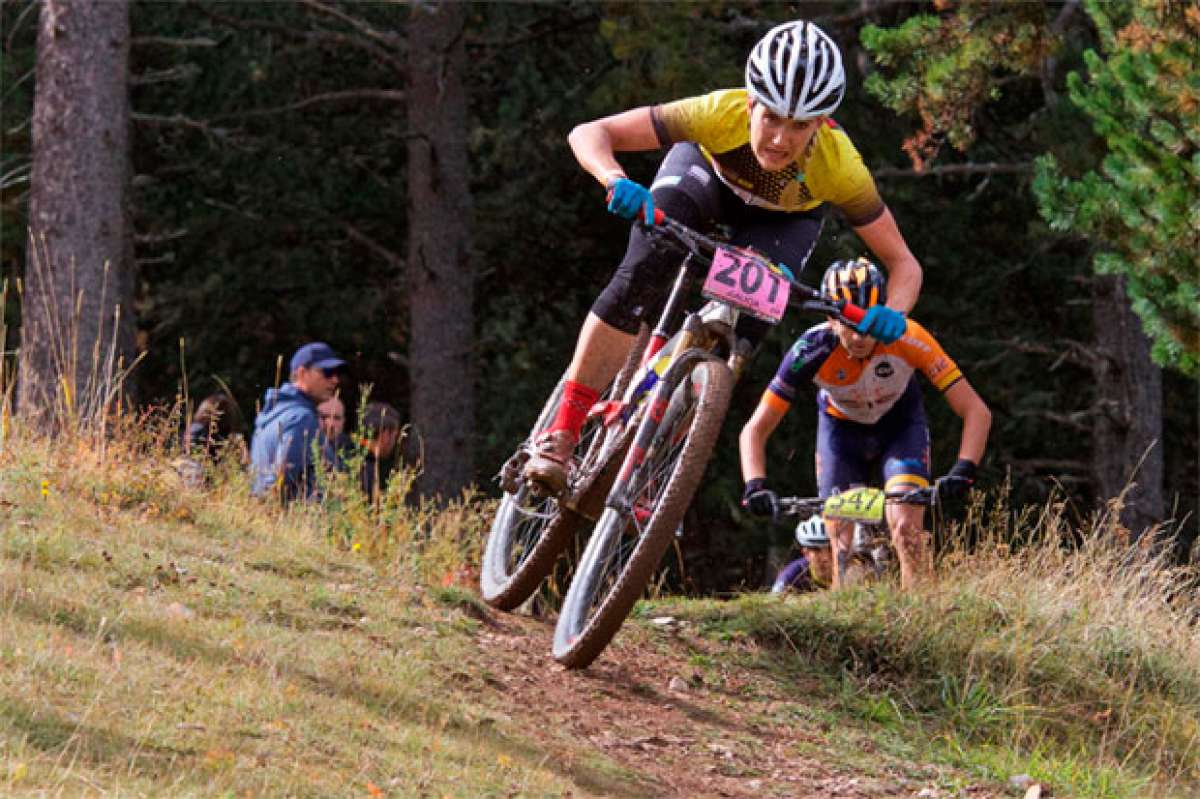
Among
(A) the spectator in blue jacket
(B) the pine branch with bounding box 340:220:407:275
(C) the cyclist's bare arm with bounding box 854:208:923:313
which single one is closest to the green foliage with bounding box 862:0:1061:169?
(A) the spectator in blue jacket

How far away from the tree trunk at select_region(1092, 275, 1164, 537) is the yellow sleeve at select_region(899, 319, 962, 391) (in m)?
8.98

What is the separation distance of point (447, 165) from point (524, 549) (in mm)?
10798

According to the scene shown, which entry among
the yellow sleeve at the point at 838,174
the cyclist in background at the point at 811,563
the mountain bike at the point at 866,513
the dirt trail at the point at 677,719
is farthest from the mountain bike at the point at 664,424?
the cyclist in background at the point at 811,563

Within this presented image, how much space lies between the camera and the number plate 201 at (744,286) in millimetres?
6270

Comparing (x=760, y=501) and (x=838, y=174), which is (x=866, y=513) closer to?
(x=760, y=501)

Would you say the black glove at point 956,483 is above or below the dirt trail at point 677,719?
above

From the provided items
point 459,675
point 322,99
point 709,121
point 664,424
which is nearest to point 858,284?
point 709,121

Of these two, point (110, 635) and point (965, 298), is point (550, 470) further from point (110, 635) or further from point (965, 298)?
point (965, 298)

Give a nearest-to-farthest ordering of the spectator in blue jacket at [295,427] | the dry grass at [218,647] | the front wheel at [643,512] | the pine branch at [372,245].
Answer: the dry grass at [218,647] → the front wheel at [643,512] → the spectator in blue jacket at [295,427] → the pine branch at [372,245]

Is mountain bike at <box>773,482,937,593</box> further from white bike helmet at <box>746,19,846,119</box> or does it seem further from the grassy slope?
white bike helmet at <box>746,19,846,119</box>

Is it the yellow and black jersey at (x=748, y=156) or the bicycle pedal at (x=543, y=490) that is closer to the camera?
the yellow and black jersey at (x=748, y=156)

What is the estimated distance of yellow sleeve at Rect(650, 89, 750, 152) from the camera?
264 inches

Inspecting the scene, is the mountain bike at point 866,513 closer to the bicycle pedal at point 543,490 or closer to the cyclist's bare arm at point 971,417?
the cyclist's bare arm at point 971,417

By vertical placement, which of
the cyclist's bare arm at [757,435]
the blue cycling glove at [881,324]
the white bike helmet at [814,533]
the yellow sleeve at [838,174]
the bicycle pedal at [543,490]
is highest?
the yellow sleeve at [838,174]
